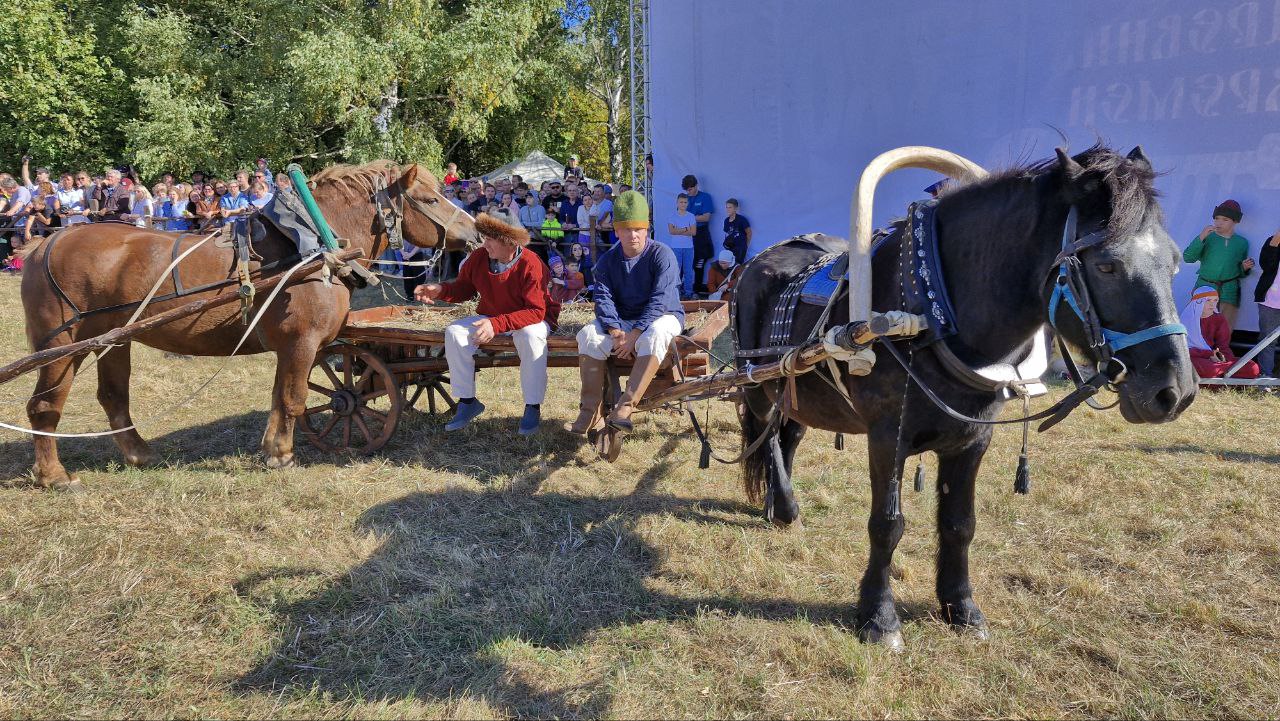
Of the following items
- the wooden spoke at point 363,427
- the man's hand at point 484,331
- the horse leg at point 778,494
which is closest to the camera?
the horse leg at point 778,494

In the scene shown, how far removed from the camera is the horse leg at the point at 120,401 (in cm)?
548

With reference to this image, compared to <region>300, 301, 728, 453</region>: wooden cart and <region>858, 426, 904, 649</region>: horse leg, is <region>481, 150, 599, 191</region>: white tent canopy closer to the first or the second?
<region>300, 301, 728, 453</region>: wooden cart

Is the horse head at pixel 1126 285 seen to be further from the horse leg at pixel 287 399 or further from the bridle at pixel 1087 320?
the horse leg at pixel 287 399

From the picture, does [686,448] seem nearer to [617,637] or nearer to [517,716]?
[617,637]

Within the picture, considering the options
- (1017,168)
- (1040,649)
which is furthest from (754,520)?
(1017,168)

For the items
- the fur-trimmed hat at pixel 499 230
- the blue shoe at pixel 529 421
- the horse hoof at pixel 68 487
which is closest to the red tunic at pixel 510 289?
the fur-trimmed hat at pixel 499 230

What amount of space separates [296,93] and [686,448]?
53.8 ft

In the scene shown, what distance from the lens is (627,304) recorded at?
510 centimetres

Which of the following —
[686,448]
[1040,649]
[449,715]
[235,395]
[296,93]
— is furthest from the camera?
[296,93]

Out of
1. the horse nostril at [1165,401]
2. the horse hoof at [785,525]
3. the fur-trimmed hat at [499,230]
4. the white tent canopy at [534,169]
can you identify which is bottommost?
the horse hoof at [785,525]

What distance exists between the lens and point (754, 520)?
15.0 feet

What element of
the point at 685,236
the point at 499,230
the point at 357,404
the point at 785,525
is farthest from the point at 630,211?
the point at 685,236

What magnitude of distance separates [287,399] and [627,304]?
2353 mm

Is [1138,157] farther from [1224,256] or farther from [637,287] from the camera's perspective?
[1224,256]
